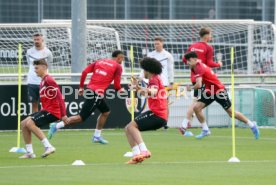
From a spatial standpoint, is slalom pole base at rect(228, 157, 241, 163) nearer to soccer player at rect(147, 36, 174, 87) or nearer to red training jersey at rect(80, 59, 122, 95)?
red training jersey at rect(80, 59, 122, 95)

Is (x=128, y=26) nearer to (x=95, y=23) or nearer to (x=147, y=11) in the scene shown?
(x=95, y=23)

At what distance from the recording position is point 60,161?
1894cm

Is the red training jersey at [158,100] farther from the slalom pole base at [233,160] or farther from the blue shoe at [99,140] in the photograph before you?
the blue shoe at [99,140]

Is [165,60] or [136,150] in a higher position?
[165,60]

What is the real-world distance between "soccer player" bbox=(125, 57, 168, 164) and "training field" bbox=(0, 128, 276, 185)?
1.29 ft

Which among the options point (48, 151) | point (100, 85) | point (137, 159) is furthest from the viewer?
point (100, 85)

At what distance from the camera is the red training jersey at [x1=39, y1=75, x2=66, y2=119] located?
19.8 meters

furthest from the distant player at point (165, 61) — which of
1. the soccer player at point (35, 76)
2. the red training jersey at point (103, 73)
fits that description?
the red training jersey at point (103, 73)

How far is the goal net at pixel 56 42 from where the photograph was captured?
32.9 meters

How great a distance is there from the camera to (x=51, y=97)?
19.9 metres

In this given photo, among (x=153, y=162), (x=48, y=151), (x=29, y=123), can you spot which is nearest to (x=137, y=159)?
(x=153, y=162)

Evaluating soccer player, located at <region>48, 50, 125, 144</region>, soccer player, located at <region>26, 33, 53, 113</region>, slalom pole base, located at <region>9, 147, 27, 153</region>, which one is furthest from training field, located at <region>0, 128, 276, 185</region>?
soccer player, located at <region>26, 33, 53, 113</region>

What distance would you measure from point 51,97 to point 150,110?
2.14 m

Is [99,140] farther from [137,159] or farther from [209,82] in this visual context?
[137,159]
